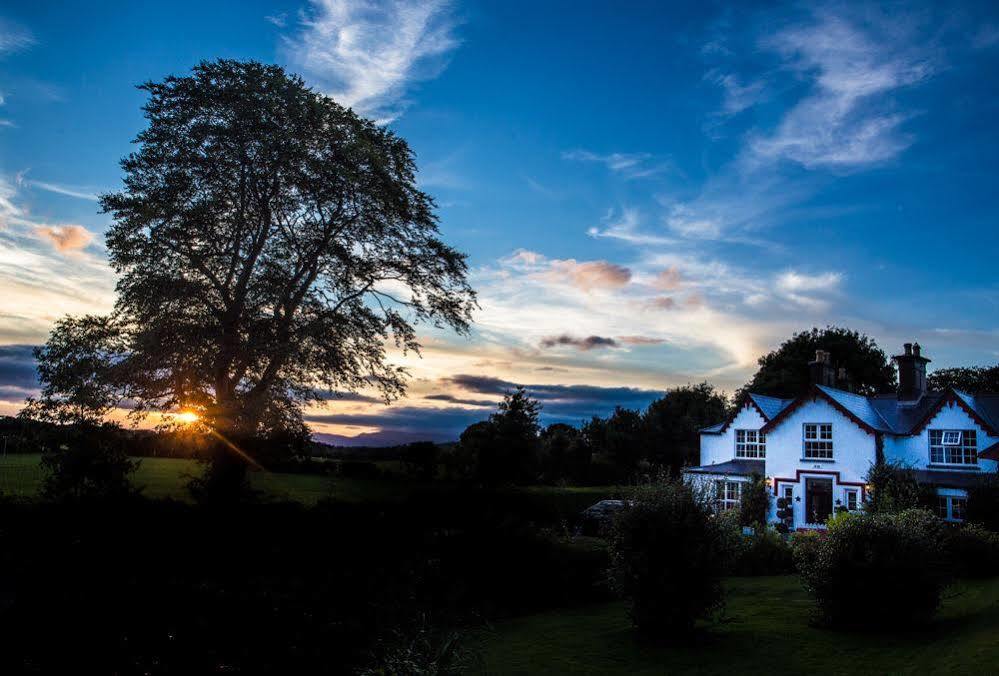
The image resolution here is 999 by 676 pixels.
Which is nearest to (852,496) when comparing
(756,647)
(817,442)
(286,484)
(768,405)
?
(817,442)

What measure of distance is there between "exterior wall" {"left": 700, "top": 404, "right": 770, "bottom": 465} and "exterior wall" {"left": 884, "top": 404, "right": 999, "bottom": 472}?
742 centimetres

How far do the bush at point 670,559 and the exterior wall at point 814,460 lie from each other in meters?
25.4

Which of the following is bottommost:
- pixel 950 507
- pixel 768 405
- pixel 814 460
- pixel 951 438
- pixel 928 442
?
pixel 950 507

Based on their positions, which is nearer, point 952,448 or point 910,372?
point 952,448

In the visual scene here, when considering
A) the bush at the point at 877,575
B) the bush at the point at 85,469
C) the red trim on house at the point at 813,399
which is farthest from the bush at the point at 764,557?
the bush at the point at 85,469

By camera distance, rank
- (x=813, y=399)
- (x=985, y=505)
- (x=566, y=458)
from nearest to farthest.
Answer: (x=985, y=505)
(x=813, y=399)
(x=566, y=458)

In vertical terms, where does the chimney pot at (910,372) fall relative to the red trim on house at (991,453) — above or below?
above

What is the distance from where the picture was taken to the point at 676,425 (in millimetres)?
64375

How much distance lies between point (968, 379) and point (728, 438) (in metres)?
44.5

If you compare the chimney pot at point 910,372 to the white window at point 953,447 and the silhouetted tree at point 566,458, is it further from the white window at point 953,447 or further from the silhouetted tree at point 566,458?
the silhouetted tree at point 566,458

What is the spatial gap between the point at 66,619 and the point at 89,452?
907cm

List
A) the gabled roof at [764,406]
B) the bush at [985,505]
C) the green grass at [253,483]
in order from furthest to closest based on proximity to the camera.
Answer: the gabled roof at [764,406]
the bush at [985,505]
the green grass at [253,483]

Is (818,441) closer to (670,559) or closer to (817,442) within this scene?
(817,442)

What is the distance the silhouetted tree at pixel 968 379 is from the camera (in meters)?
68.9
